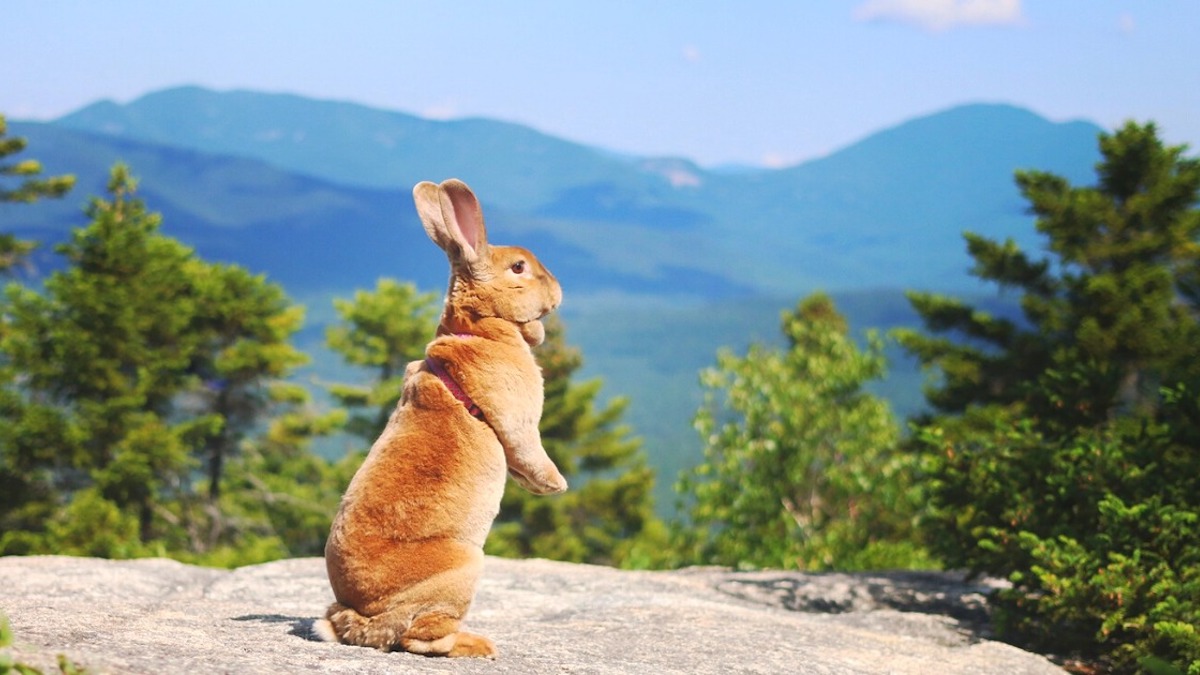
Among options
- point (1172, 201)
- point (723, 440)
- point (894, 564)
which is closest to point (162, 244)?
point (723, 440)

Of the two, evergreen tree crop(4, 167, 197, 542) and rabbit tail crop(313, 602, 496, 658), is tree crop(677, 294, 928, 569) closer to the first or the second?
rabbit tail crop(313, 602, 496, 658)

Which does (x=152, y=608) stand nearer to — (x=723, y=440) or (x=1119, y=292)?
(x=723, y=440)

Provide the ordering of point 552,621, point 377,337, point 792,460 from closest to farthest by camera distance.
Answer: point 552,621 → point 792,460 → point 377,337

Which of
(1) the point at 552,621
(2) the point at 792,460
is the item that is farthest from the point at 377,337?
(1) the point at 552,621

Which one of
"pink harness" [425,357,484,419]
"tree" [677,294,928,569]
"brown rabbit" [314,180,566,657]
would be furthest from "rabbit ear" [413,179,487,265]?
"tree" [677,294,928,569]

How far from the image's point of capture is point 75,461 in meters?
25.4

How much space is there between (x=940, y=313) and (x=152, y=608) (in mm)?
20721

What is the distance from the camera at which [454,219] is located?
511cm

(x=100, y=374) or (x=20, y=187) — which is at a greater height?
(x=20, y=187)

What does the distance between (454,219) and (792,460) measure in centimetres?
1489

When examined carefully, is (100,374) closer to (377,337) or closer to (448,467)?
(377,337)

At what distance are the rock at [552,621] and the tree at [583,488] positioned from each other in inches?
1173

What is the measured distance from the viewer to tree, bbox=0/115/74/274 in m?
30.8

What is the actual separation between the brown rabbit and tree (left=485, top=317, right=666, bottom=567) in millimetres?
33687
